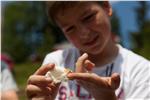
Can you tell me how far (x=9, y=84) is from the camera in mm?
1464

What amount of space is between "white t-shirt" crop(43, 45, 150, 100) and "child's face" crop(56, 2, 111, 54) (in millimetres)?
54

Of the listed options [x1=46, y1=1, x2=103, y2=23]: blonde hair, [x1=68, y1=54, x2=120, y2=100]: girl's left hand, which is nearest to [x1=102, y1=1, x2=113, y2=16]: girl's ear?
[x1=46, y1=1, x2=103, y2=23]: blonde hair

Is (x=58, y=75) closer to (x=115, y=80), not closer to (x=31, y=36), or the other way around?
(x=115, y=80)

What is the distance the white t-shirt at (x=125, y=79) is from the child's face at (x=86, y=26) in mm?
54

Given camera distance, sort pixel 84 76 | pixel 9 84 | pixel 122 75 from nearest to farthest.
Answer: pixel 84 76 < pixel 122 75 < pixel 9 84

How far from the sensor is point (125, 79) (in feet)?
2.94

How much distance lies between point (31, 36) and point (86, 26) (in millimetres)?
7171

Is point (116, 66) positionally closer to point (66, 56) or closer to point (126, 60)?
point (126, 60)

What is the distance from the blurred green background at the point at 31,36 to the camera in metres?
3.20

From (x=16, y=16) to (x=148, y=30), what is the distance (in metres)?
6.80

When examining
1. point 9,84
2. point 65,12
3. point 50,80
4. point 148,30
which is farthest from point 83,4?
point 148,30

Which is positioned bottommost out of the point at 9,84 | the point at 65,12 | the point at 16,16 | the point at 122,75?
the point at 16,16

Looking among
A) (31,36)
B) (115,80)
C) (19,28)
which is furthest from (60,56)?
(19,28)

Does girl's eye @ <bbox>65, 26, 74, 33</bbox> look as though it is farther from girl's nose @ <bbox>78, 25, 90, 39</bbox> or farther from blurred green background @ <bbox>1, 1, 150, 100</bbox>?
blurred green background @ <bbox>1, 1, 150, 100</bbox>
